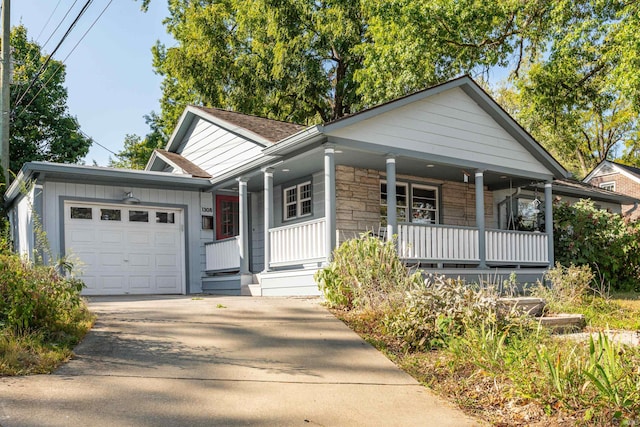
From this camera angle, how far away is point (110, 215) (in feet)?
45.8

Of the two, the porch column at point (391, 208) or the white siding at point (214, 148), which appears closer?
the porch column at point (391, 208)

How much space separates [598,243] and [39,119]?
79.2 feet

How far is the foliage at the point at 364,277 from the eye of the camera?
333 inches

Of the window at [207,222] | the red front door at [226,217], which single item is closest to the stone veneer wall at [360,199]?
the red front door at [226,217]

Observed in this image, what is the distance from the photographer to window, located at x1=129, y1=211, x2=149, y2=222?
14.3 metres

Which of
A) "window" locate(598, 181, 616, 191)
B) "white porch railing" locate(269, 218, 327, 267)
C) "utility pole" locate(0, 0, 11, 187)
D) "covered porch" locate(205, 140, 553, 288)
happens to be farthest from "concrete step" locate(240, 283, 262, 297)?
"window" locate(598, 181, 616, 191)

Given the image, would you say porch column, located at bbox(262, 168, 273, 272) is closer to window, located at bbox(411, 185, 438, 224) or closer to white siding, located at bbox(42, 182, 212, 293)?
white siding, located at bbox(42, 182, 212, 293)

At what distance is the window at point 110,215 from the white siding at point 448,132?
6.27 metres

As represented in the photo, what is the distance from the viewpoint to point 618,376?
15.2 feet

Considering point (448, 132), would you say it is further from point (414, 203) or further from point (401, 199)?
point (414, 203)

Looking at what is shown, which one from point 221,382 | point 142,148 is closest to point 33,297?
point 221,382

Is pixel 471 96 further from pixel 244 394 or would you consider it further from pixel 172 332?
pixel 244 394

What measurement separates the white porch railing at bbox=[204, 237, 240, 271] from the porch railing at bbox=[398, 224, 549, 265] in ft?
14.1

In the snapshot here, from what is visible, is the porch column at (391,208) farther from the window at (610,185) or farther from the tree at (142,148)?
the window at (610,185)
